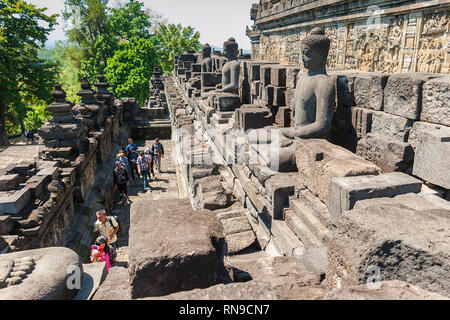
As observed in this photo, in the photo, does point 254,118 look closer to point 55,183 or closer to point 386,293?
point 55,183

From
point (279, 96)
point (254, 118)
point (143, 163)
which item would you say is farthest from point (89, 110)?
point (279, 96)

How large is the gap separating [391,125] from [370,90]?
46 cm

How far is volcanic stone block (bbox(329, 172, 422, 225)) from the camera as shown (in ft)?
8.52

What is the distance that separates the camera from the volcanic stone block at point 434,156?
266 centimetres

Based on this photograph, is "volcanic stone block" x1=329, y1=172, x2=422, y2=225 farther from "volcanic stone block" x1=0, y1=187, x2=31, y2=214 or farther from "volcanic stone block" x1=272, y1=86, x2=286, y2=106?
"volcanic stone block" x1=0, y1=187, x2=31, y2=214

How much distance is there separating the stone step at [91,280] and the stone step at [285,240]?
1663 millimetres

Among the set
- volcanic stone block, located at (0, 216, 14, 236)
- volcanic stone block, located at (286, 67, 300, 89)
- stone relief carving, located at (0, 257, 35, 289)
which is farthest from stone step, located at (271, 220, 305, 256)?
volcanic stone block, located at (0, 216, 14, 236)

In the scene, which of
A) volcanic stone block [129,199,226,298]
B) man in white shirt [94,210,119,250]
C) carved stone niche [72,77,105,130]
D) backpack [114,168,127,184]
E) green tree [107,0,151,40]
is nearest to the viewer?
volcanic stone block [129,199,226,298]

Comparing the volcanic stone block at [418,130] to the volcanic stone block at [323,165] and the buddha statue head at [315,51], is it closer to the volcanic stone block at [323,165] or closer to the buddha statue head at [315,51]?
the volcanic stone block at [323,165]

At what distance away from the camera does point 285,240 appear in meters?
3.29

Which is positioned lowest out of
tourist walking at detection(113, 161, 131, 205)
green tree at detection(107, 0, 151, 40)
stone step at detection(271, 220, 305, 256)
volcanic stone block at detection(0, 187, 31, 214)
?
tourist walking at detection(113, 161, 131, 205)

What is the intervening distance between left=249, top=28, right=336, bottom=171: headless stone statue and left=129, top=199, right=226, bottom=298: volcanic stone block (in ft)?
6.19

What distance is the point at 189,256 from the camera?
203cm
